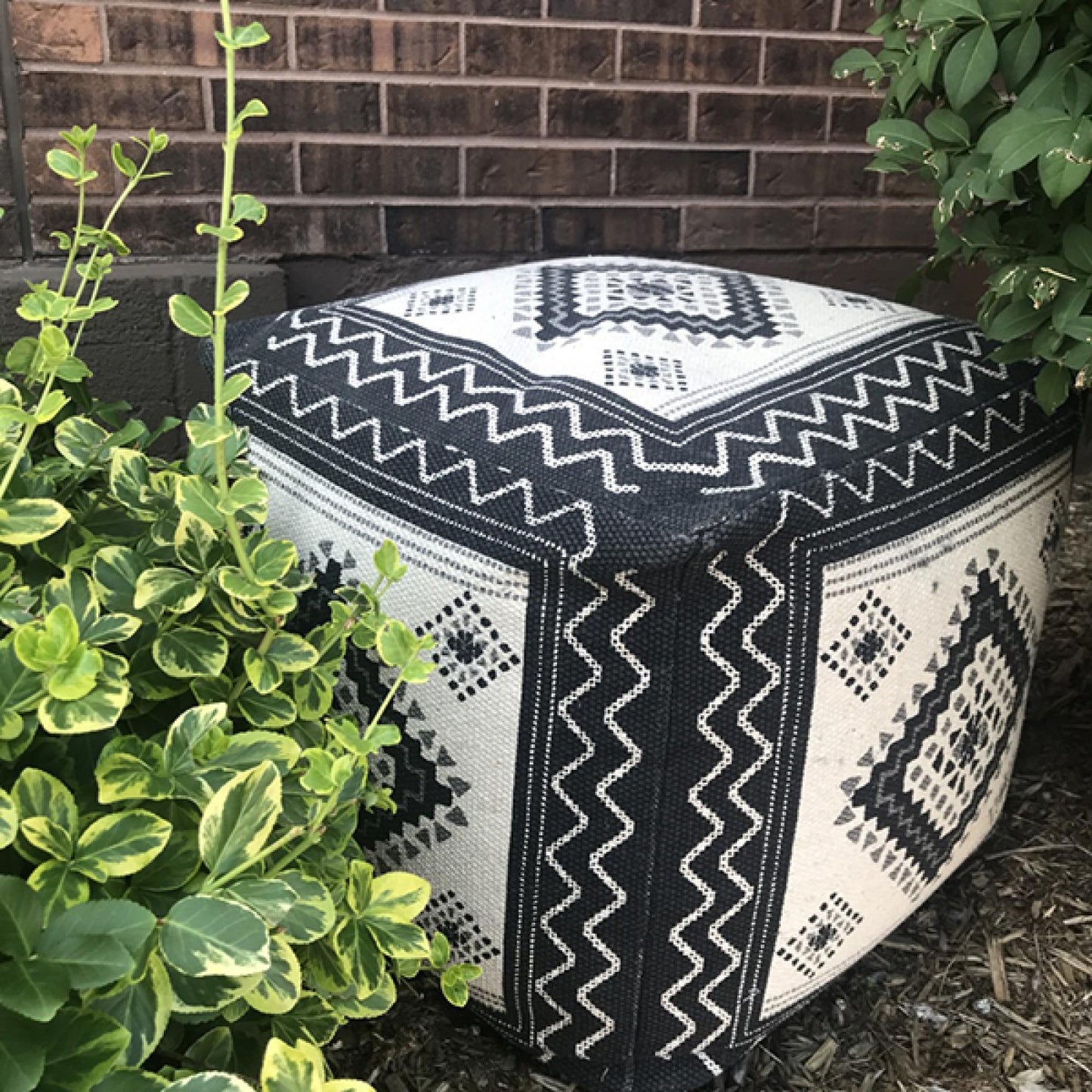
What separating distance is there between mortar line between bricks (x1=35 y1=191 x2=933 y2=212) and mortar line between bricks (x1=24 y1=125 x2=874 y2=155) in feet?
0.28

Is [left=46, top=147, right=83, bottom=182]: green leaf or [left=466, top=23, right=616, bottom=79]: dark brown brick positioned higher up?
[left=466, top=23, right=616, bottom=79]: dark brown brick

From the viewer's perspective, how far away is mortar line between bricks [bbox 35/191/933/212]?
1994mm

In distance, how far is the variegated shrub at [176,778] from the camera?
62 centimetres

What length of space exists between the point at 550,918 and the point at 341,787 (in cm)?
41

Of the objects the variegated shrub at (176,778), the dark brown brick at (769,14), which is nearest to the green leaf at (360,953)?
the variegated shrub at (176,778)

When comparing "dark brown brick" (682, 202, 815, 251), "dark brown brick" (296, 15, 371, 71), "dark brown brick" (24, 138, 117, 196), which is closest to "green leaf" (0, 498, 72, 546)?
"dark brown brick" (24, 138, 117, 196)

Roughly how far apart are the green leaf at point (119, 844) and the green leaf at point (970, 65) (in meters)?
1.00

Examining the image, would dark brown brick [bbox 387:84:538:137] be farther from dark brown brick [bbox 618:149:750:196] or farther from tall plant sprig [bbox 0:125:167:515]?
tall plant sprig [bbox 0:125:167:515]

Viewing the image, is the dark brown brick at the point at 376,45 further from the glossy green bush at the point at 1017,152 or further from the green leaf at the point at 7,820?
the green leaf at the point at 7,820

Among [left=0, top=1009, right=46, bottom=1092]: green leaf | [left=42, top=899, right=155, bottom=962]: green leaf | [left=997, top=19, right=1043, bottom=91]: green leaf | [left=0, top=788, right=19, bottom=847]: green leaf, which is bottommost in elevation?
[left=0, top=1009, right=46, bottom=1092]: green leaf

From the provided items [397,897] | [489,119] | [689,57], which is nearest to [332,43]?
[489,119]

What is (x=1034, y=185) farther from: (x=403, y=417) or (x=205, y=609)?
(x=205, y=609)

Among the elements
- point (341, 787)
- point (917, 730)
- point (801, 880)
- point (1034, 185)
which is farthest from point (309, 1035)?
point (1034, 185)

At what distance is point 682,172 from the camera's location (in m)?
2.22
